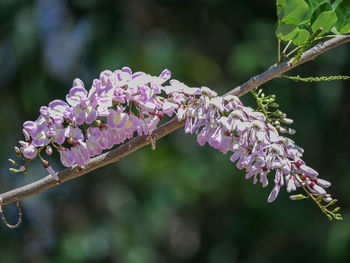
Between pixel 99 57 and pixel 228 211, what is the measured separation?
240 cm

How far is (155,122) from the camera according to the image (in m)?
1.26

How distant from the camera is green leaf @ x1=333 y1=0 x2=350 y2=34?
1350 mm

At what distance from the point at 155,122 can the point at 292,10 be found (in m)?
0.42

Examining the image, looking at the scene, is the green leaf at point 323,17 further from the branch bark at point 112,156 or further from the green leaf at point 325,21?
the branch bark at point 112,156

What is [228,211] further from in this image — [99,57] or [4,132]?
[4,132]

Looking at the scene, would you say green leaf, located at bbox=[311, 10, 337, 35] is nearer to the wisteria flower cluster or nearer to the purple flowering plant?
the purple flowering plant

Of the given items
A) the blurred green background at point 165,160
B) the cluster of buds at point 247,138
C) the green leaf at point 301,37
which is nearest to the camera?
the cluster of buds at point 247,138

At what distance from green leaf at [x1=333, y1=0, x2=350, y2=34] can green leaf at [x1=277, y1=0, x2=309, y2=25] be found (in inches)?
4.5

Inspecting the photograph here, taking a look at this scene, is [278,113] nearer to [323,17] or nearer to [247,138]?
[247,138]

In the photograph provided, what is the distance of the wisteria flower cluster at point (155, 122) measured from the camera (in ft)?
3.88

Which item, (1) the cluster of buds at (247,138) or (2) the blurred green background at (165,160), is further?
(2) the blurred green background at (165,160)

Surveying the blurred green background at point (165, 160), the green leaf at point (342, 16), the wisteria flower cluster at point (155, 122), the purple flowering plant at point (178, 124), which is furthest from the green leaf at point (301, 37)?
the blurred green background at point (165, 160)

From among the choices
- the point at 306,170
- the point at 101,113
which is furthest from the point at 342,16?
the point at 101,113

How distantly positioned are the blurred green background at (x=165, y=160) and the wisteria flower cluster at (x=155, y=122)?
14.0ft
